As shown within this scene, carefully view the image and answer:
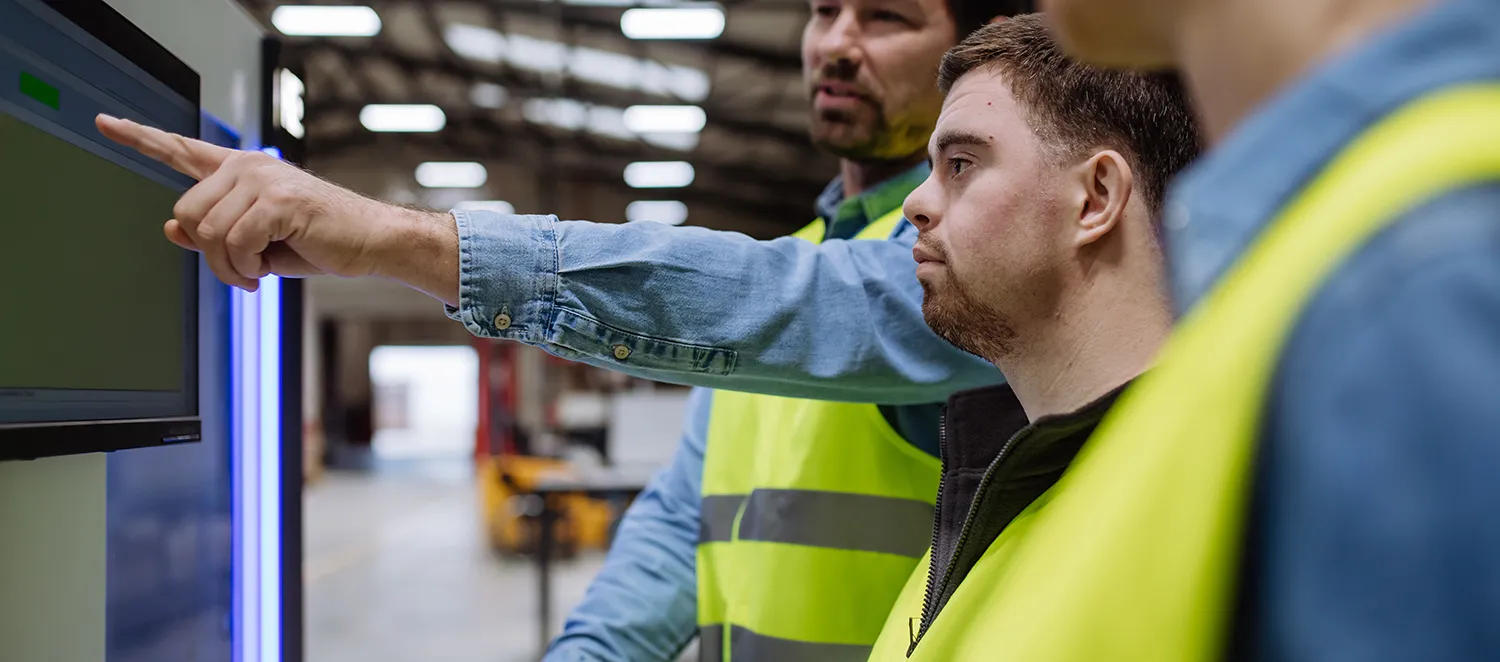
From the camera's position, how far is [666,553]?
67.9 inches

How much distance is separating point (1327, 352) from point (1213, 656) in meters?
0.15

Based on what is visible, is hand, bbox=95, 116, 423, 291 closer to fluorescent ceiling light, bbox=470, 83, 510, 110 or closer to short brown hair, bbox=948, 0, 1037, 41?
short brown hair, bbox=948, 0, 1037, 41

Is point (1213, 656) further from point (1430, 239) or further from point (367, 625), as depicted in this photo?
point (367, 625)

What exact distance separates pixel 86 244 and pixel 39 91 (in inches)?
6.4

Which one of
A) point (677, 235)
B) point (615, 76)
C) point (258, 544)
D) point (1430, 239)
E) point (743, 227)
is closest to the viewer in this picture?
point (1430, 239)

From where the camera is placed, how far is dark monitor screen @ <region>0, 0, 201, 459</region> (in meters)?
0.87

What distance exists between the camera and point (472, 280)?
0.99m

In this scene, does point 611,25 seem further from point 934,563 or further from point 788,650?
point 934,563

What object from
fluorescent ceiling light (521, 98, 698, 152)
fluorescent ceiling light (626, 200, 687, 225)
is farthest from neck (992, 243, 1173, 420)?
fluorescent ceiling light (626, 200, 687, 225)

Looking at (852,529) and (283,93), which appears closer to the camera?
(852,529)

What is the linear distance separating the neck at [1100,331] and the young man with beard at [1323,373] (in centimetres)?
56

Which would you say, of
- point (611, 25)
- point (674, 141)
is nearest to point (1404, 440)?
point (611, 25)

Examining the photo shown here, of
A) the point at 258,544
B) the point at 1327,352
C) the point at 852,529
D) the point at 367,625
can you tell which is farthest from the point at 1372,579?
the point at 367,625

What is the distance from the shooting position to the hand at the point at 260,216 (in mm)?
892
